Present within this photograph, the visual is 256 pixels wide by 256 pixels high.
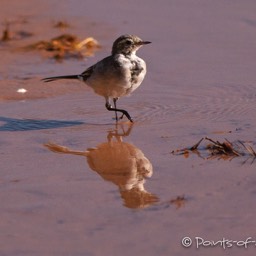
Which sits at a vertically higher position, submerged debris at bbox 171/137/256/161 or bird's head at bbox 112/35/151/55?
bird's head at bbox 112/35/151/55

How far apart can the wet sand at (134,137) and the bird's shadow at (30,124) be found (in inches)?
0.8

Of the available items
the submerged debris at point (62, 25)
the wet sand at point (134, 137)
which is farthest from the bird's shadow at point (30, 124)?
the submerged debris at point (62, 25)

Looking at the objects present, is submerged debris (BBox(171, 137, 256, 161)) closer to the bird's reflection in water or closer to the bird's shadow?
the bird's reflection in water

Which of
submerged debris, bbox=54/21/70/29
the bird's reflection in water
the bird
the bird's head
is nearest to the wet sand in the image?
the bird's reflection in water

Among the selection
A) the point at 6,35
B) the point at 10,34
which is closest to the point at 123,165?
the point at 6,35

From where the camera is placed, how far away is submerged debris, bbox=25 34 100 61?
36.1ft

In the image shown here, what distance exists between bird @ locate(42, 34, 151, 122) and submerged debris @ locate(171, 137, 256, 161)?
1296 mm

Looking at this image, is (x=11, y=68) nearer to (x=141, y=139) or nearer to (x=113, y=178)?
(x=141, y=139)

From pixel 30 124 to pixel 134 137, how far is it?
115cm

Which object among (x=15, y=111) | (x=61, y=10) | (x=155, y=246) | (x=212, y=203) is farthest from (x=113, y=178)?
(x=61, y=10)

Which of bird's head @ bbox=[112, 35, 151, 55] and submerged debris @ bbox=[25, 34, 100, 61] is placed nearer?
bird's head @ bbox=[112, 35, 151, 55]

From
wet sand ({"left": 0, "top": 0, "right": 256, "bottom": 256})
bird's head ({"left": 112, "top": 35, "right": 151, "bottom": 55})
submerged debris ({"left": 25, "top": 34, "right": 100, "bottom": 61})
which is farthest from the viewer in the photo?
submerged debris ({"left": 25, "top": 34, "right": 100, "bottom": 61})

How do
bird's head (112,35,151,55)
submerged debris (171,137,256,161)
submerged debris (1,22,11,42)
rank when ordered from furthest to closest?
submerged debris (1,22,11,42), bird's head (112,35,151,55), submerged debris (171,137,256,161)

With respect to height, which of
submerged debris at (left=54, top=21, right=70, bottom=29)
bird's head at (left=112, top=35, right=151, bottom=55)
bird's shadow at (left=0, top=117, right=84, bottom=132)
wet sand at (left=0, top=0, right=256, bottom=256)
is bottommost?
submerged debris at (left=54, top=21, right=70, bottom=29)
